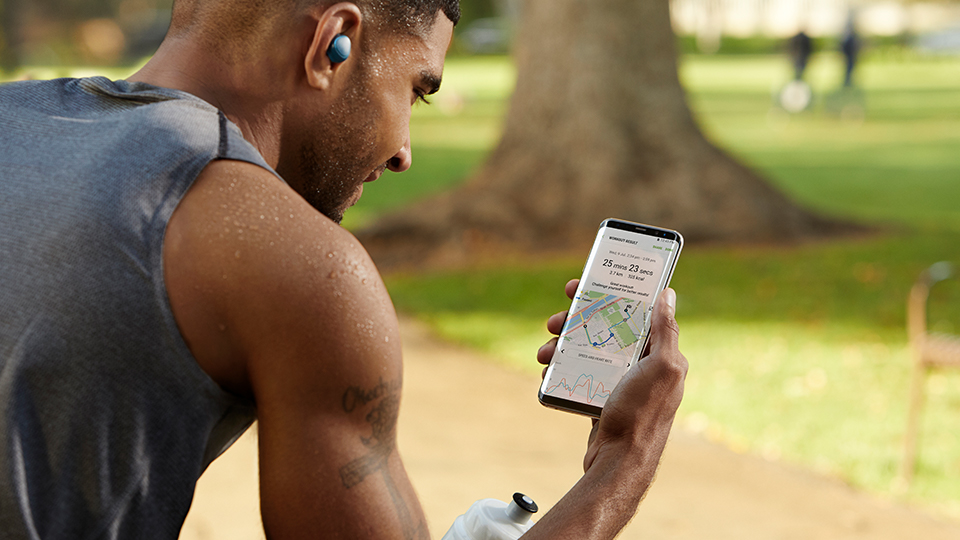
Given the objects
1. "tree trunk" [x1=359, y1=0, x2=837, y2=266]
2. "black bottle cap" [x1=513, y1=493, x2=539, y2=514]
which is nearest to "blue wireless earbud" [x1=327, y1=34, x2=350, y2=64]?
"black bottle cap" [x1=513, y1=493, x2=539, y2=514]

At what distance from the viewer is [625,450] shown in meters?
1.69

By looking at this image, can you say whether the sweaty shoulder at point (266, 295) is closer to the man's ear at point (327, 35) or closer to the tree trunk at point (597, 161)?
the man's ear at point (327, 35)

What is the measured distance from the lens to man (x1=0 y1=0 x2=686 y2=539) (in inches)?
51.3

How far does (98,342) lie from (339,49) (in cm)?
61

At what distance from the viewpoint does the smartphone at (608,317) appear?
2.12m

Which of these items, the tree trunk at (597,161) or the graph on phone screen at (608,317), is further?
the tree trunk at (597,161)

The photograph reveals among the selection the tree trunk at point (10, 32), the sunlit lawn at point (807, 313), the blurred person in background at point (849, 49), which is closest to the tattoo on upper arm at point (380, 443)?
the sunlit lawn at point (807, 313)

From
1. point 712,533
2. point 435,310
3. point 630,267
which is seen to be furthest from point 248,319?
point 435,310

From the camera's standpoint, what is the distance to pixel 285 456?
135cm

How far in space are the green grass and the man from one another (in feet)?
14.9

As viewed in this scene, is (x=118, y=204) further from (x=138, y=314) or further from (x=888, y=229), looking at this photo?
(x=888, y=229)

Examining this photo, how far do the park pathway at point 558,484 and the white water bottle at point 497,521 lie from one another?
118 inches

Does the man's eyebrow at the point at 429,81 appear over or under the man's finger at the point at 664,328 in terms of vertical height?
over

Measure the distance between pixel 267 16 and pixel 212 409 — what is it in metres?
0.64
